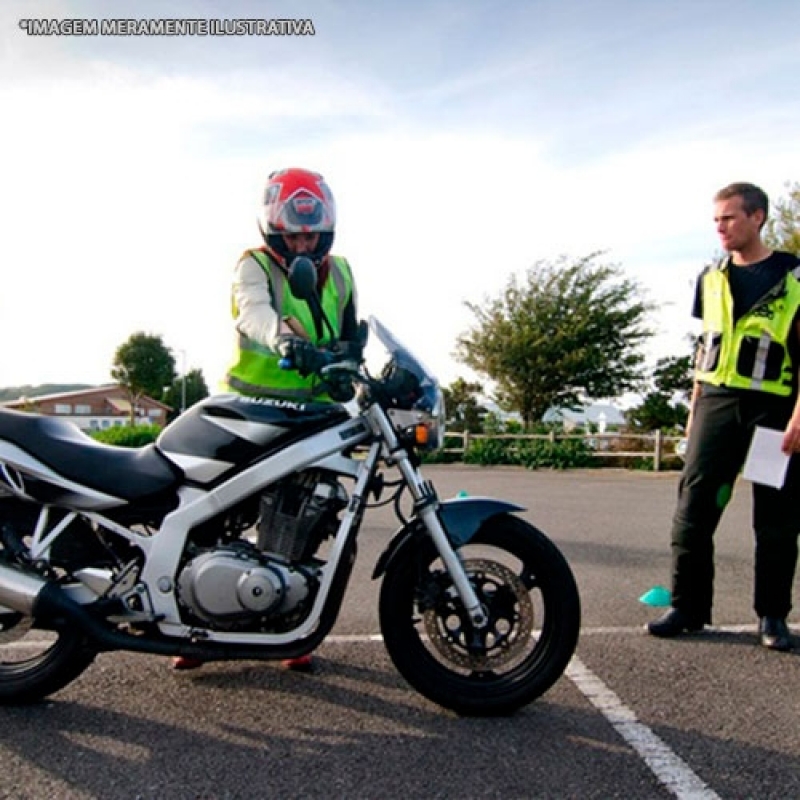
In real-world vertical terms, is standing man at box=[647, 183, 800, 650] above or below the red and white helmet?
below

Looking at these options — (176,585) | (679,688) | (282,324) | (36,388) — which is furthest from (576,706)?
(36,388)

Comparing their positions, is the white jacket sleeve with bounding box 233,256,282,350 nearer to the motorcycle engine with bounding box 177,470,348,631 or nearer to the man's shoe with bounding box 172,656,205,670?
the motorcycle engine with bounding box 177,470,348,631

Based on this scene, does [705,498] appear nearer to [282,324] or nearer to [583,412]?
[282,324]

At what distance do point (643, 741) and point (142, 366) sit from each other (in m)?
58.3

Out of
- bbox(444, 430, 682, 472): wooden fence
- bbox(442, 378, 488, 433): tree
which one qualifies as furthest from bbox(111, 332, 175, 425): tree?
bbox(444, 430, 682, 472): wooden fence

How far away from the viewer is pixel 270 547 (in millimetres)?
2926

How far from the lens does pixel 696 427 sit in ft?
13.5

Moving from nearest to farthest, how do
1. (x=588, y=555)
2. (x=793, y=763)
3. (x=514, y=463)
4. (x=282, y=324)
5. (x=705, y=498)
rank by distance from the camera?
(x=793, y=763) → (x=282, y=324) → (x=705, y=498) → (x=588, y=555) → (x=514, y=463)

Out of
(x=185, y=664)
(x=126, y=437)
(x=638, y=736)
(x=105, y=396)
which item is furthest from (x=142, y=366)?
(x=638, y=736)

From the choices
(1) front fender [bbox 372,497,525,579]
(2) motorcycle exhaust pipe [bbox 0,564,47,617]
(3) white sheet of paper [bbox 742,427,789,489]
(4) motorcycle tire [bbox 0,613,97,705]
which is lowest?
(4) motorcycle tire [bbox 0,613,97,705]

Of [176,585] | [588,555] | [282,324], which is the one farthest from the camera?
[588,555]

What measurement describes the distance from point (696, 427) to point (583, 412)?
26952 mm

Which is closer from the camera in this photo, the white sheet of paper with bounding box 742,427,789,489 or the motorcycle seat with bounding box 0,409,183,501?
the motorcycle seat with bounding box 0,409,183,501

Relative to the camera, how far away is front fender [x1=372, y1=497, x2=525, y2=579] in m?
2.95
